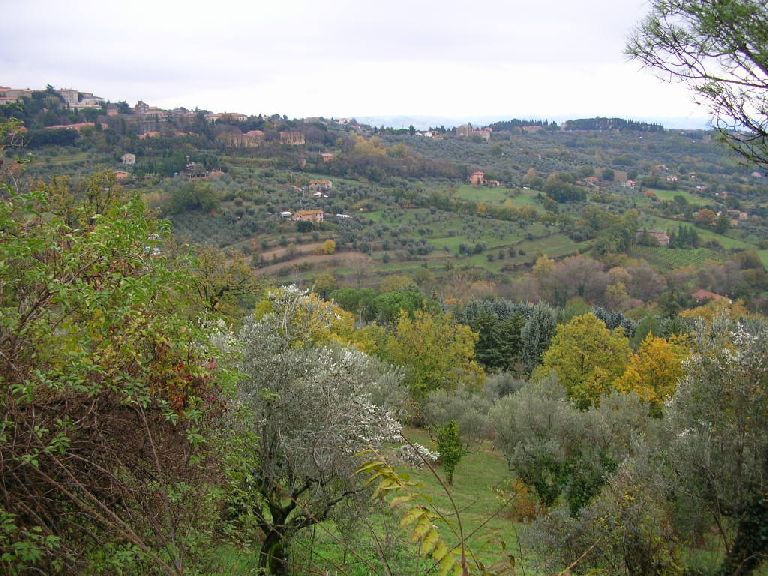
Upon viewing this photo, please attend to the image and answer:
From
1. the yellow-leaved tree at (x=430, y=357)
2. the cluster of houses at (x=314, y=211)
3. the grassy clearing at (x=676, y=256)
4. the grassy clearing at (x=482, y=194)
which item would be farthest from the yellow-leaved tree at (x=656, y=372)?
the grassy clearing at (x=482, y=194)

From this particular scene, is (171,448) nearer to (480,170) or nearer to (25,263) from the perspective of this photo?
(25,263)

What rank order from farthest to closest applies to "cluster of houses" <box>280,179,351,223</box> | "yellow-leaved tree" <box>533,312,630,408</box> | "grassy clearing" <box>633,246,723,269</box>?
"grassy clearing" <box>633,246,723,269</box>, "cluster of houses" <box>280,179,351,223</box>, "yellow-leaved tree" <box>533,312,630,408</box>

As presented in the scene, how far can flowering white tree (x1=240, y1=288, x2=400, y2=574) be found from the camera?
8406 millimetres

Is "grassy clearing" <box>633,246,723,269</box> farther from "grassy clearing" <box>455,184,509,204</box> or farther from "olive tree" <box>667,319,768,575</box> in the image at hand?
"olive tree" <box>667,319,768,575</box>

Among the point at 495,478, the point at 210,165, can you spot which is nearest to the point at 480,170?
the point at 210,165

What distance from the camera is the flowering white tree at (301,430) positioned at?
27.6 ft

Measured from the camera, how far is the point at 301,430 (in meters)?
8.69

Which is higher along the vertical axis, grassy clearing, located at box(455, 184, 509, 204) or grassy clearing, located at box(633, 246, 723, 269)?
grassy clearing, located at box(455, 184, 509, 204)

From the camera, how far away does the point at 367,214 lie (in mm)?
82250

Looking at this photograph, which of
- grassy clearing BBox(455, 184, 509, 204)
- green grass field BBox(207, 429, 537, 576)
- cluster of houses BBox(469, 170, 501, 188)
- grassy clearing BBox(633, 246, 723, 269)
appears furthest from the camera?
cluster of houses BBox(469, 170, 501, 188)

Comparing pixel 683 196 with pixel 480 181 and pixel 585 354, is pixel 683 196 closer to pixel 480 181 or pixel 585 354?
pixel 480 181

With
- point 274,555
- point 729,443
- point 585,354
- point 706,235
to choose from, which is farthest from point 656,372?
point 706,235

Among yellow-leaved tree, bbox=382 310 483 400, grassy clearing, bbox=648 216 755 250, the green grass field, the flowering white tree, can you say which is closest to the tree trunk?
the flowering white tree

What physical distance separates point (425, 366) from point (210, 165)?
61.2 m
